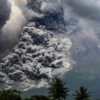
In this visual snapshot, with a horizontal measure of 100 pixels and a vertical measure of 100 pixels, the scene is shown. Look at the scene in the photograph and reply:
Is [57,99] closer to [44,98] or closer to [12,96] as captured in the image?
[44,98]

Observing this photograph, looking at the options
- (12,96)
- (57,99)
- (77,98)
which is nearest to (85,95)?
(77,98)

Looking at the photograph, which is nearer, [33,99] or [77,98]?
[33,99]

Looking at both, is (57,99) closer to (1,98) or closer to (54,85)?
(54,85)

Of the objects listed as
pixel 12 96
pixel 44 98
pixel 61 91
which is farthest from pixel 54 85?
pixel 12 96

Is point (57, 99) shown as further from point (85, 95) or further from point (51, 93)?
point (85, 95)

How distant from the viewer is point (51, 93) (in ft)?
344

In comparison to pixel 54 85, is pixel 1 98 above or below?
below

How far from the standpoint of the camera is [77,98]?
102812 millimetres

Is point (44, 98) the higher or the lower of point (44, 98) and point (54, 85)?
the lower

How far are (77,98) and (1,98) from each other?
2839 centimetres

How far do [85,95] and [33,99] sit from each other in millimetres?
20477

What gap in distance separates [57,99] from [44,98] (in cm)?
1240

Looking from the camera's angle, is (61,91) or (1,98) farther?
(61,91)

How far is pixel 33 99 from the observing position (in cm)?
9369
